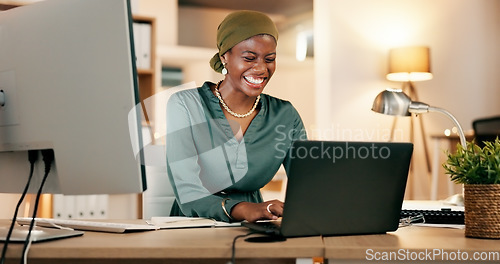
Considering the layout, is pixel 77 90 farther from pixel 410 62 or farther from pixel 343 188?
pixel 410 62

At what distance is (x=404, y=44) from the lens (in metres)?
4.96

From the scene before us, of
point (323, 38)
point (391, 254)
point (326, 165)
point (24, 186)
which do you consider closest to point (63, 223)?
point (24, 186)

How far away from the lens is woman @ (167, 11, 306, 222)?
175 cm

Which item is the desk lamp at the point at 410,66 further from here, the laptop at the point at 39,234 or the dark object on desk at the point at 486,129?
the laptop at the point at 39,234

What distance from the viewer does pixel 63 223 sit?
1.29m

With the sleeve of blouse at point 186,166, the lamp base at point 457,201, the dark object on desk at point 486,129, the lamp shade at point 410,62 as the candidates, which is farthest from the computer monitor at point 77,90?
the lamp shade at point 410,62

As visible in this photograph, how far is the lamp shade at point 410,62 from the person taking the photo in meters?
4.52

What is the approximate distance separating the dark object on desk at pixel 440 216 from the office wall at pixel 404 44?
3313 millimetres

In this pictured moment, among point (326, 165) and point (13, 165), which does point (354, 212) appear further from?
point (13, 165)

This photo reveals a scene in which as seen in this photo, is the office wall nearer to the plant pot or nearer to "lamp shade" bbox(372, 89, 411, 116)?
"lamp shade" bbox(372, 89, 411, 116)

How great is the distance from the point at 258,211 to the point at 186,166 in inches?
14.1

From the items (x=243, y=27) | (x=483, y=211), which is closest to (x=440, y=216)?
(x=483, y=211)

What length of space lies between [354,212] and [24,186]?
2.18ft

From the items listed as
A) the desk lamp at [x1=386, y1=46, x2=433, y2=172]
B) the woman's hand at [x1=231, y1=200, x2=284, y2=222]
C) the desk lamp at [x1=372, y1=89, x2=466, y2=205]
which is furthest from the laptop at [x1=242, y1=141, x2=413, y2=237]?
the desk lamp at [x1=386, y1=46, x2=433, y2=172]
